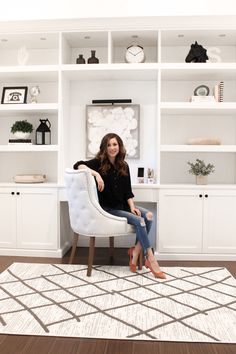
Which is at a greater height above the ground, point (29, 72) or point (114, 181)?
point (29, 72)

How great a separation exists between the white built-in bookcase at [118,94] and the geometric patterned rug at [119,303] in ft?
3.98

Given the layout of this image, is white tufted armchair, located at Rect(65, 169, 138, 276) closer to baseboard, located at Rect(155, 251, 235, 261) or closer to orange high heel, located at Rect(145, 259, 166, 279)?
orange high heel, located at Rect(145, 259, 166, 279)

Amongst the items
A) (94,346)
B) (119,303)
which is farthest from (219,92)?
(94,346)

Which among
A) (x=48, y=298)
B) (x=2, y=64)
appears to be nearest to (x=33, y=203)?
(x=48, y=298)

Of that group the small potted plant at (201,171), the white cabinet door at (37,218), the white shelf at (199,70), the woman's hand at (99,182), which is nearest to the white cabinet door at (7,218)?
the white cabinet door at (37,218)

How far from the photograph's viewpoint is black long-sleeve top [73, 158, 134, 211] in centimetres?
340

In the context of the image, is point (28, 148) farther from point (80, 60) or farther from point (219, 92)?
point (219, 92)

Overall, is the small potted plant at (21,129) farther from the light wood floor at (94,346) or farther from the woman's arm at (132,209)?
the light wood floor at (94,346)

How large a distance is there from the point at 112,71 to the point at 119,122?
61 cm

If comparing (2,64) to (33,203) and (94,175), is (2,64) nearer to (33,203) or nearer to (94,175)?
(33,203)

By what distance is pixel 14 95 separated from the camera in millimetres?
4141

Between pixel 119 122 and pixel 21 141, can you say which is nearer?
pixel 21 141

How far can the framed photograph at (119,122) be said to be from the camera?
13.6ft

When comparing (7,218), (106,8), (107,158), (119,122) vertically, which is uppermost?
(106,8)
